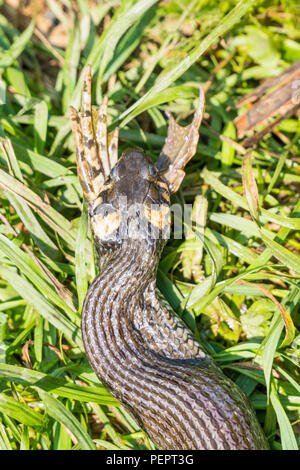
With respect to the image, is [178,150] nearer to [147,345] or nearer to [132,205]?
[132,205]

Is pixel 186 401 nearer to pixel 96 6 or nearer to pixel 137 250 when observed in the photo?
pixel 137 250

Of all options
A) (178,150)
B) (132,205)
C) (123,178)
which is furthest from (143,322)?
(178,150)

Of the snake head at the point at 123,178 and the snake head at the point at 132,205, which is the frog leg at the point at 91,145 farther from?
the snake head at the point at 132,205

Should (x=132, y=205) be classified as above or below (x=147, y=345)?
above

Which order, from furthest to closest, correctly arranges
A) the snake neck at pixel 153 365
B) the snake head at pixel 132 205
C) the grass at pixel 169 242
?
the grass at pixel 169 242 < the snake head at pixel 132 205 < the snake neck at pixel 153 365

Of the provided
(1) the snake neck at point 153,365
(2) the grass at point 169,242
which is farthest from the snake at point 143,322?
(2) the grass at point 169,242
